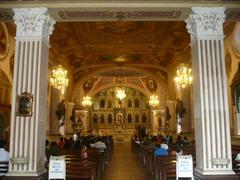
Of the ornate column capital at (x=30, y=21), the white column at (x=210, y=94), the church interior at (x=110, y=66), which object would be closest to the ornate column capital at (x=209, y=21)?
the white column at (x=210, y=94)

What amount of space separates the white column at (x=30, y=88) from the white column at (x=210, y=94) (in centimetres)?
363

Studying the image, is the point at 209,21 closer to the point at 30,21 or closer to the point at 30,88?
the point at 30,21

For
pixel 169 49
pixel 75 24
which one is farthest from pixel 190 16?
pixel 169 49

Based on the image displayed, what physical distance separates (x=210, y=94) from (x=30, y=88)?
13.5 ft

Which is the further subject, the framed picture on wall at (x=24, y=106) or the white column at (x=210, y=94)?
the framed picture on wall at (x=24, y=106)

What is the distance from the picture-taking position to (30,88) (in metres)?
6.83

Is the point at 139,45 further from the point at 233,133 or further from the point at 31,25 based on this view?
the point at 31,25

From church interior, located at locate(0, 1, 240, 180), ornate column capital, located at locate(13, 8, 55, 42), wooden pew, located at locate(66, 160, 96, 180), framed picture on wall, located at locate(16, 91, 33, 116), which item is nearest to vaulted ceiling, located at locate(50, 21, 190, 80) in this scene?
church interior, located at locate(0, 1, 240, 180)

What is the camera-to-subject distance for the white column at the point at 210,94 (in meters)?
6.60

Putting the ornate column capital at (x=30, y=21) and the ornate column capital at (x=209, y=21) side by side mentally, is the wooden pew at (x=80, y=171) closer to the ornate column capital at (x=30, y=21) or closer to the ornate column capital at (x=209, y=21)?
the ornate column capital at (x=30, y=21)

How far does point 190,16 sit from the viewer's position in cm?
738

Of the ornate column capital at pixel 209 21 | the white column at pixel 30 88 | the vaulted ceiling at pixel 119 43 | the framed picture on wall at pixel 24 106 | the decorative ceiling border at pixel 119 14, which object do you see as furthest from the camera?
the vaulted ceiling at pixel 119 43

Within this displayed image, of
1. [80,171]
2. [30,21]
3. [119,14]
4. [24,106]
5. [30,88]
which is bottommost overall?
[80,171]

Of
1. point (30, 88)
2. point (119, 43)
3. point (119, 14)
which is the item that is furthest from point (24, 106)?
point (119, 43)
